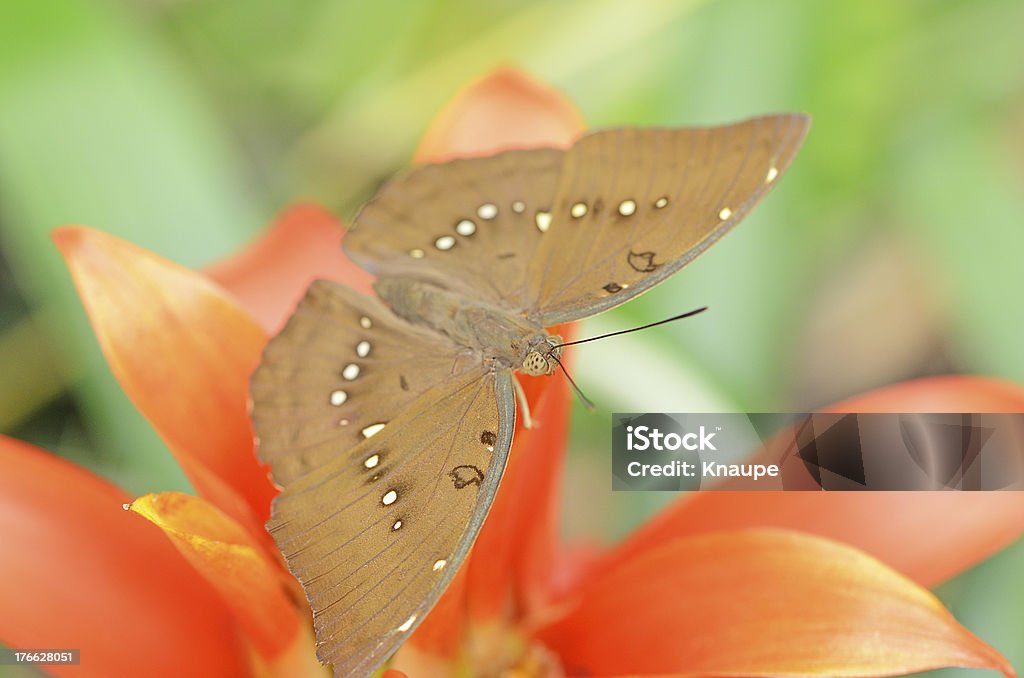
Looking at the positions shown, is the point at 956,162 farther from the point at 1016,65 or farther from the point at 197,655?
the point at 197,655

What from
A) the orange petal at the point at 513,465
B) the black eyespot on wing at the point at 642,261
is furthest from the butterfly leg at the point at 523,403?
the black eyespot on wing at the point at 642,261

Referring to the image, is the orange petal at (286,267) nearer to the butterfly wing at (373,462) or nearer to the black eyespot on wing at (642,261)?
the butterfly wing at (373,462)

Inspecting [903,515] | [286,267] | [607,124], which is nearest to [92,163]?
[286,267]

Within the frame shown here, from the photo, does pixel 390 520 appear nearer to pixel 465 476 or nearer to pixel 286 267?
pixel 465 476

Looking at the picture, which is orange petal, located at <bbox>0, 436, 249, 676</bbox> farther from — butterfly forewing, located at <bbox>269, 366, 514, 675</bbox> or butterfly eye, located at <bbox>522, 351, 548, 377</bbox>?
butterfly eye, located at <bbox>522, 351, 548, 377</bbox>

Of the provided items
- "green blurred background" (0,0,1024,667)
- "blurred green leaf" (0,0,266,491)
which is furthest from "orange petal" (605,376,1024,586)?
"blurred green leaf" (0,0,266,491)

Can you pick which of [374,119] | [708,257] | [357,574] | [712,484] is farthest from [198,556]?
[374,119]
